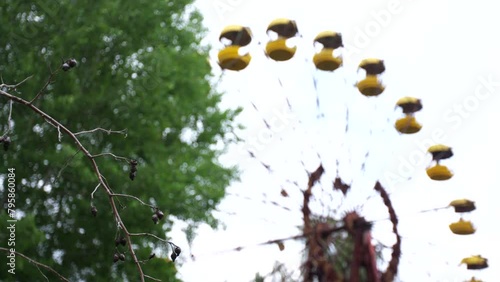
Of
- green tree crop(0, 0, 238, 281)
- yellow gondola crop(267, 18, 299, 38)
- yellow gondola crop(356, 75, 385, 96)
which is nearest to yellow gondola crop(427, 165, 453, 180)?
yellow gondola crop(356, 75, 385, 96)

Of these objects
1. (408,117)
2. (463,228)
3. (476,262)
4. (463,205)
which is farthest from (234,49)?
(476,262)

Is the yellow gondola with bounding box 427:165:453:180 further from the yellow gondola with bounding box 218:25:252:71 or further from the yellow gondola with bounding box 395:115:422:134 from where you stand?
the yellow gondola with bounding box 218:25:252:71

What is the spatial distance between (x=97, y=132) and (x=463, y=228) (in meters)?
5.70

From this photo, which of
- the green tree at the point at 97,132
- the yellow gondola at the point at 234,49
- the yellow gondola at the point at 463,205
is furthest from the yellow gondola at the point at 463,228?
the green tree at the point at 97,132

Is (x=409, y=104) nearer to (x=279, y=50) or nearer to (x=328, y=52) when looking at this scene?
(x=328, y=52)

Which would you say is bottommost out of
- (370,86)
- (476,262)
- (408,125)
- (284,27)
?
(476,262)

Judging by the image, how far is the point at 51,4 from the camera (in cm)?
999

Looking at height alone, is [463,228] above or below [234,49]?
below

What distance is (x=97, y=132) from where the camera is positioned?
33.5 feet

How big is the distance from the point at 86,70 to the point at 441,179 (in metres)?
5.90

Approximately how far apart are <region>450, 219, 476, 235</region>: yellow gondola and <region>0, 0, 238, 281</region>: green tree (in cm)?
422

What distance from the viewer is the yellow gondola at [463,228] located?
646 centimetres

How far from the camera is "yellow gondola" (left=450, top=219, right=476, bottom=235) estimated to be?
6461mm

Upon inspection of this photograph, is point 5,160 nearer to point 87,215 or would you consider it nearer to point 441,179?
point 87,215
